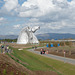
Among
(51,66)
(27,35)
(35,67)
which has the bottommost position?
(51,66)

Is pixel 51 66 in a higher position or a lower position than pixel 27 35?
lower

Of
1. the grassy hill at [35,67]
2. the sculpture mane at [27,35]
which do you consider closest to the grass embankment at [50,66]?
the grassy hill at [35,67]

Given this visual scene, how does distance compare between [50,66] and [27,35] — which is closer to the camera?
[50,66]

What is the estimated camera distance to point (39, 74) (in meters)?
11.7

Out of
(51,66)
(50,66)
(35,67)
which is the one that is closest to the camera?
(35,67)

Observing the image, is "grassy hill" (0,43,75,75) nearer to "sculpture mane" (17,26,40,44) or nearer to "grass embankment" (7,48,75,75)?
"grass embankment" (7,48,75,75)

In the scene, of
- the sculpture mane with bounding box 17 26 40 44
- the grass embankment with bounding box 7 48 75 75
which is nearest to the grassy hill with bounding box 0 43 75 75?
the grass embankment with bounding box 7 48 75 75

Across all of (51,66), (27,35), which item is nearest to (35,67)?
(51,66)

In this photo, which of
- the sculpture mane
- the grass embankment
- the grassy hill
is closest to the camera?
the grassy hill

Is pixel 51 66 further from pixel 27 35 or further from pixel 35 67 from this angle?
pixel 27 35

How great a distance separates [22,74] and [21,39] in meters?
65.9

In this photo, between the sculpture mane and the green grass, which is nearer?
the green grass

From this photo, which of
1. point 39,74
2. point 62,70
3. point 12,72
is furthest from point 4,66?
point 62,70

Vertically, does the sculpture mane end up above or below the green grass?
above
